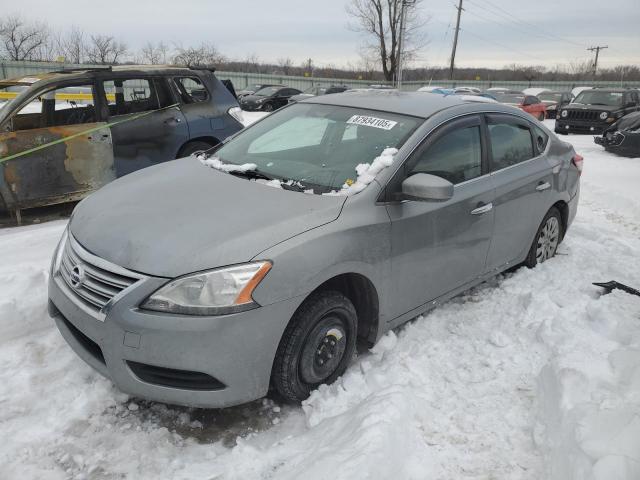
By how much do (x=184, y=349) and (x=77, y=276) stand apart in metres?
0.74

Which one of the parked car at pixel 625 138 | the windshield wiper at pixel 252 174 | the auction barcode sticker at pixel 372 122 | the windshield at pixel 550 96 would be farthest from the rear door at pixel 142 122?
the windshield at pixel 550 96

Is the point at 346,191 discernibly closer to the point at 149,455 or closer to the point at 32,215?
the point at 149,455

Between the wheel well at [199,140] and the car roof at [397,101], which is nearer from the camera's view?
the car roof at [397,101]

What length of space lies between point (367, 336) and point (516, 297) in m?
1.56

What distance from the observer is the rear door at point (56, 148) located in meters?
5.51

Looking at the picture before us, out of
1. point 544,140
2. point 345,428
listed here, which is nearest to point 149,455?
point 345,428

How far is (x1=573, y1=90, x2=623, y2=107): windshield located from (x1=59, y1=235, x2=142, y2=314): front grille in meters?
18.7

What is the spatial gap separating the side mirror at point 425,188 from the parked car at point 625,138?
11.0m

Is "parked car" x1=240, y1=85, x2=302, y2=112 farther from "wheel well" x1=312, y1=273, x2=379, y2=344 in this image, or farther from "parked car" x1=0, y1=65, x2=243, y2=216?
"wheel well" x1=312, y1=273, x2=379, y2=344

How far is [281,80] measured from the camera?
44.2 meters

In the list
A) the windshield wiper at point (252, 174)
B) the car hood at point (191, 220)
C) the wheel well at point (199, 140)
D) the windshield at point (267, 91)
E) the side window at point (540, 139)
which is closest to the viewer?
the car hood at point (191, 220)

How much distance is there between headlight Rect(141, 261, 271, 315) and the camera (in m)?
2.34

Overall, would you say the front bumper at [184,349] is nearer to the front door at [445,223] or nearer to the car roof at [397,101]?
the front door at [445,223]

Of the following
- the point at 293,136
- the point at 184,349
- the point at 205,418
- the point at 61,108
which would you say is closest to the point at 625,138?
the point at 293,136
